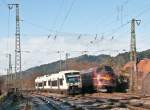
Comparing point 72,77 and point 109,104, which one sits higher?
point 72,77

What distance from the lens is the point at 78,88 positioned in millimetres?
53250

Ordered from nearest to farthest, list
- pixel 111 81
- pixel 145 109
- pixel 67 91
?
pixel 145 109 < pixel 111 81 < pixel 67 91

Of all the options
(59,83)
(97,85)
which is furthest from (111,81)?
(59,83)

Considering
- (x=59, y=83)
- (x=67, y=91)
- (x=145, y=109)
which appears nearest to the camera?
(x=145, y=109)

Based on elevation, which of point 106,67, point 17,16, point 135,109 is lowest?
point 135,109

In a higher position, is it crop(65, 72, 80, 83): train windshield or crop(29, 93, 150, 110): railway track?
crop(65, 72, 80, 83): train windshield

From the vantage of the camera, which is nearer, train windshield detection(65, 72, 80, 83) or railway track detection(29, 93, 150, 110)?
railway track detection(29, 93, 150, 110)

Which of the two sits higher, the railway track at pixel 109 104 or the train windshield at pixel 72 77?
the train windshield at pixel 72 77

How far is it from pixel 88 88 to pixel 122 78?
5256 mm

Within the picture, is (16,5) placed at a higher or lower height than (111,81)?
higher

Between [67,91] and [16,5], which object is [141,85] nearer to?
[67,91]

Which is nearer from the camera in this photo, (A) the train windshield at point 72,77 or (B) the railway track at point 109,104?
(B) the railway track at point 109,104

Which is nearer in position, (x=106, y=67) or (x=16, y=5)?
(x=106, y=67)

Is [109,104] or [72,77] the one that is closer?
[109,104]
